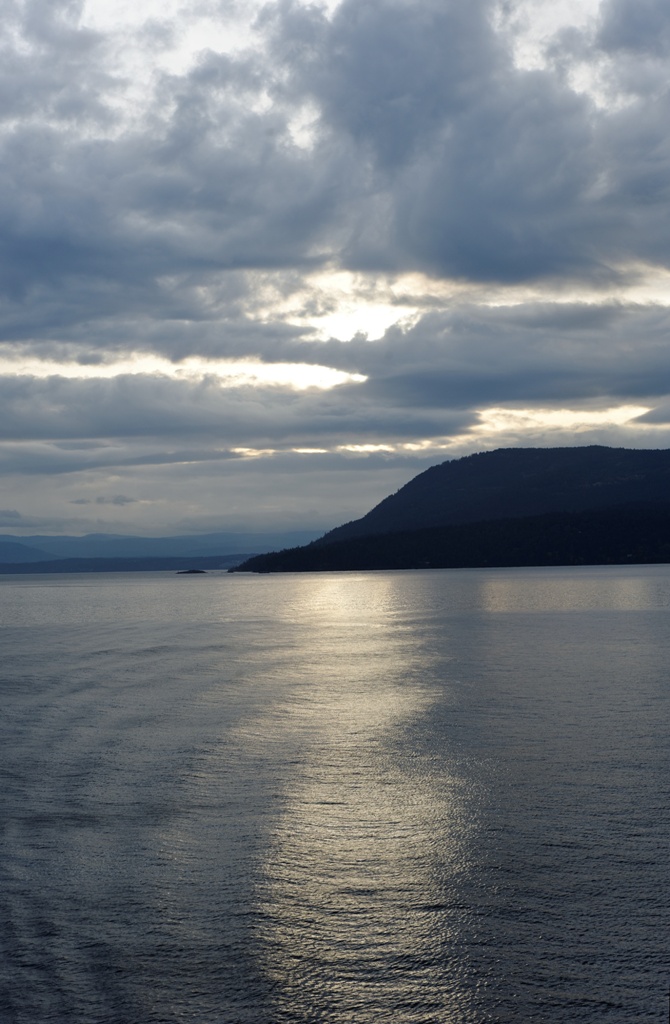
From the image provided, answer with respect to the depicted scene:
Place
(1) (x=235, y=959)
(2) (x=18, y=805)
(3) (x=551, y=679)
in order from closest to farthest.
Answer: (1) (x=235, y=959) → (2) (x=18, y=805) → (3) (x=551, y=679)

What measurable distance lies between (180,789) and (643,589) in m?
113

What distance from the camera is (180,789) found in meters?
22.5

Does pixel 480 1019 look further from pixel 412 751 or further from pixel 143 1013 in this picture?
pixel 412 751

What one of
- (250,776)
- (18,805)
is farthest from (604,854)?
(18,805)

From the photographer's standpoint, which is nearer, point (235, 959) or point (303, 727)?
point (235, 959)

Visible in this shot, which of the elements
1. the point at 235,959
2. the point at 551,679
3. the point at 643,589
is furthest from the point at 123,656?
the point at 643,589

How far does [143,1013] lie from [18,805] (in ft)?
35.8

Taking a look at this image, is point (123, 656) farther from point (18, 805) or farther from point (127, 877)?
point (127, 877)

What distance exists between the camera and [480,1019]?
11.2 metres

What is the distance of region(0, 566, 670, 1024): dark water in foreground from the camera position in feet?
39.3

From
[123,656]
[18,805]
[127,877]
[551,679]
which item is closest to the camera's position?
[127,877]

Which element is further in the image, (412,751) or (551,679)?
(551,679)

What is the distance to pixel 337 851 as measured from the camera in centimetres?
1756

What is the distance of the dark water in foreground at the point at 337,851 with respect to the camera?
1198 centimetres
